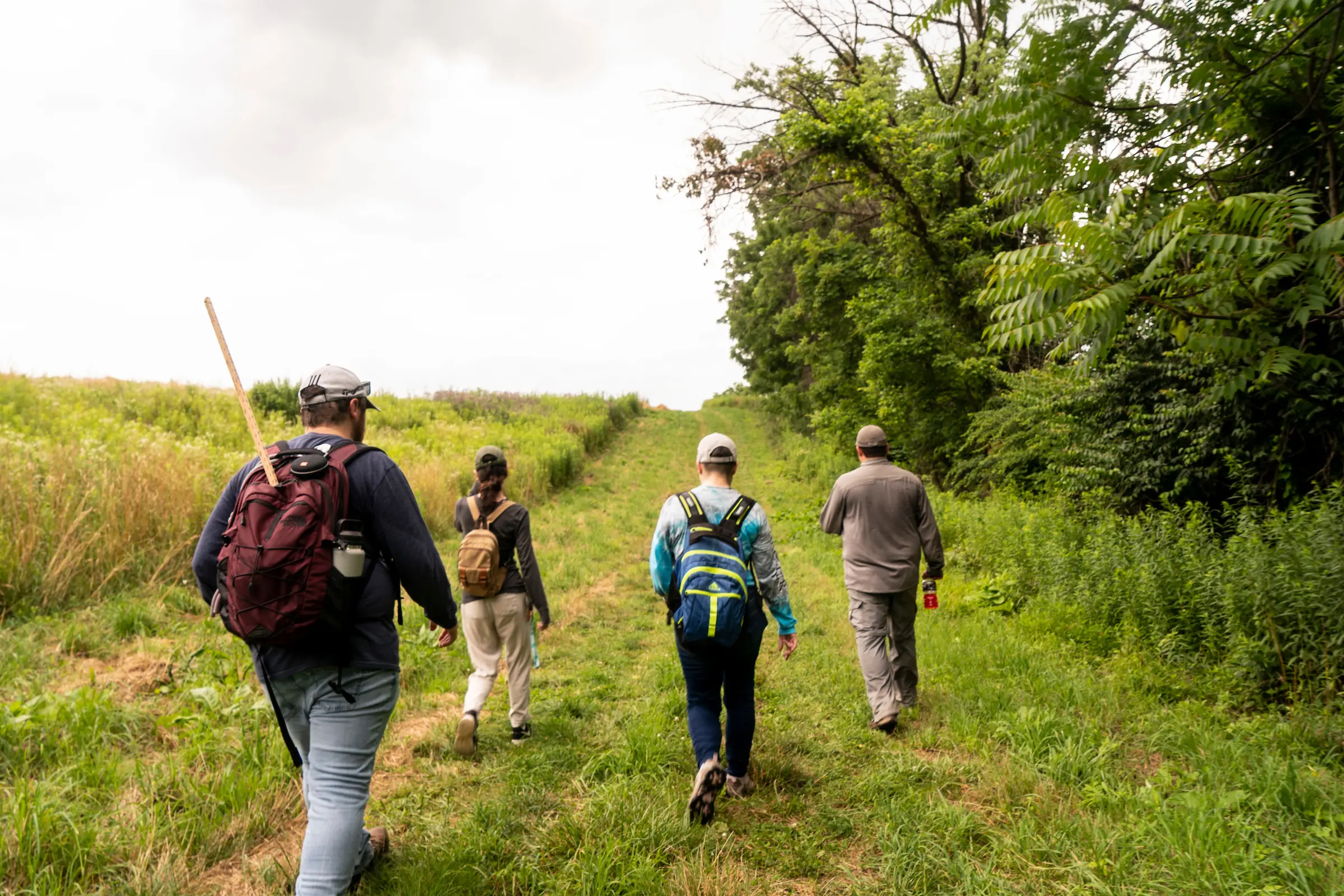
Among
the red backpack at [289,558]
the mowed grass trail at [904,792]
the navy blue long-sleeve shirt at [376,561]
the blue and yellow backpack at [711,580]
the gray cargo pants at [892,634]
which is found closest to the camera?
the red backpack at [289,558]

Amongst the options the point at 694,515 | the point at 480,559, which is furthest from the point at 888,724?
the point at 480,559

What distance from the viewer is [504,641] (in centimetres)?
523

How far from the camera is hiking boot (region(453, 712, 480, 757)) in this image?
15.3 ft

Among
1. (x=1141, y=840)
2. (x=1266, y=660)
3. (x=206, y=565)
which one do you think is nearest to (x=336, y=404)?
(x=206, y=565)

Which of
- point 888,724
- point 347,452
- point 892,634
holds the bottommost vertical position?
point 888,724

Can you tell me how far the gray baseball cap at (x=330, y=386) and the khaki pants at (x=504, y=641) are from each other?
97.6 inches

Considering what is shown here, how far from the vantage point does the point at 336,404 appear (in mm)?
2898

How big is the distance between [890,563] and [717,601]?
2.35m

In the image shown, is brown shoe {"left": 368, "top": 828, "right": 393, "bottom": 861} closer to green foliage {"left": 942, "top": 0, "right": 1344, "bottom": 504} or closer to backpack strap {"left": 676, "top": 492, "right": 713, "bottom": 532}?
backpack strap {"left": 676, "top": 492, "right": 713, "bottom": 532}

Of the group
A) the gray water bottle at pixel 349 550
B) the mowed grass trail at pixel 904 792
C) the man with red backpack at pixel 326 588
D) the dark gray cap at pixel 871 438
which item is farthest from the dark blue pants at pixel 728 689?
the dark gray cap at pixel 871 438

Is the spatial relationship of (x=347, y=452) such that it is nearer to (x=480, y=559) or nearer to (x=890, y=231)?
(x=480, y=559)

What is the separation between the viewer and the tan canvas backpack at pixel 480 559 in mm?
4840

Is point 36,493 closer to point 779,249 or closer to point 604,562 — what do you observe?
point 604,562

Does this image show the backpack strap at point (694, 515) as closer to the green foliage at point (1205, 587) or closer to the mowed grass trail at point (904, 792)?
the mowed grass trail at point (904, 792)
